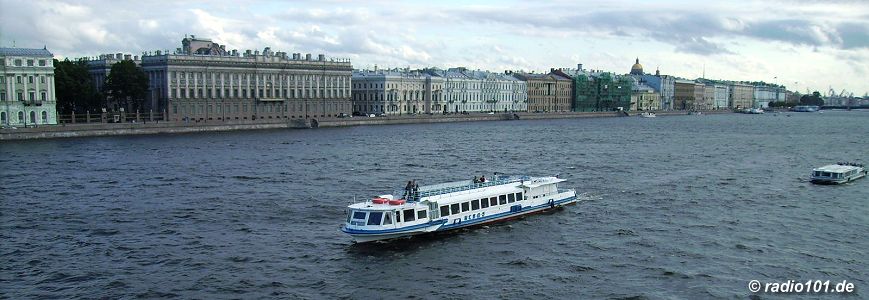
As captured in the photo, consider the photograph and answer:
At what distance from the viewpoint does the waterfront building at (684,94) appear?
190m

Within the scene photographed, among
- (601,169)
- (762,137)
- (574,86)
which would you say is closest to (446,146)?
(601,169)

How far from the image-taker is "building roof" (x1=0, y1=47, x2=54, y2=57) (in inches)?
2685

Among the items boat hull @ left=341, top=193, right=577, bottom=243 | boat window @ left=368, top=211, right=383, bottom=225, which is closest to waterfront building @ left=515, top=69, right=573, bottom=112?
boat hull @ left=341, top=193, right=577, bottom=243

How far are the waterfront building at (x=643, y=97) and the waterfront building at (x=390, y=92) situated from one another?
65.3 meters

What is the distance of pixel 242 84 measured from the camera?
91.2 metres

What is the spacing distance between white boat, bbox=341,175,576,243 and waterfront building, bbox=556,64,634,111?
124961mm

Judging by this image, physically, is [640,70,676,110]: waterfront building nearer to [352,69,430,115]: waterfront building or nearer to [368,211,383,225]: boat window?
[352,69,430,115]: waterfront building

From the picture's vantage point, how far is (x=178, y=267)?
21.5 m

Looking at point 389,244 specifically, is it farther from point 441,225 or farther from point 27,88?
point 27,88

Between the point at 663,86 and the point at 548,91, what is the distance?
161 ft

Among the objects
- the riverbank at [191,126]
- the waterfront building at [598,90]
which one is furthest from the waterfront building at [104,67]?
the waterfront building at [598,90]

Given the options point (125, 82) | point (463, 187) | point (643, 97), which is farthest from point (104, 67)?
point (643, 97)

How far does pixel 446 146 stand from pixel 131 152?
72.1ft

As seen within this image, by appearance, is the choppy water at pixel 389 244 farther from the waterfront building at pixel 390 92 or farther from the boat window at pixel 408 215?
the waterfront building at pixel 390 92
